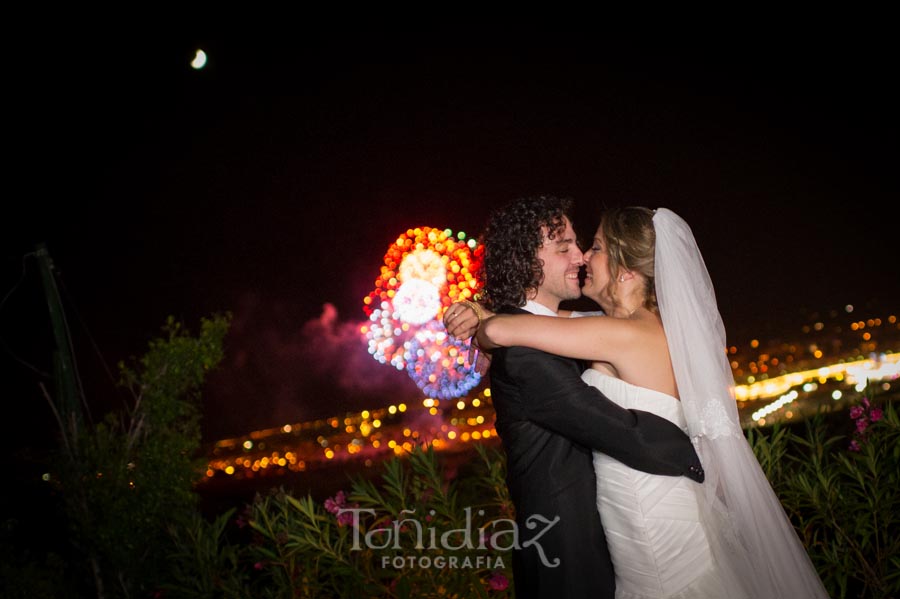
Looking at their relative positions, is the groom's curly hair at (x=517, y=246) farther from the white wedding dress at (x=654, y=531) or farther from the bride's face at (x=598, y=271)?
the white wedding dress at (x=654, y=531)

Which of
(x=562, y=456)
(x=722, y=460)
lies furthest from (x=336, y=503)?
(x=722, y=460)

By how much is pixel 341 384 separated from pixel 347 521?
33.1m

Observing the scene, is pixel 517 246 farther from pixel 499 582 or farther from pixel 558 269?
pixel 499 582

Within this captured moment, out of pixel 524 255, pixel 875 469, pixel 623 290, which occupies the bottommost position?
pixel 875 469

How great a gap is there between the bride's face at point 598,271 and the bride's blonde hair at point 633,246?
0.02 meters

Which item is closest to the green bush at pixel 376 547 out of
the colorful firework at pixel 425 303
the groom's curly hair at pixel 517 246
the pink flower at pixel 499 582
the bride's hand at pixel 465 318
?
the pink flower at pixel 499 582

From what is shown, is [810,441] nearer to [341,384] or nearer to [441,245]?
[441,245]

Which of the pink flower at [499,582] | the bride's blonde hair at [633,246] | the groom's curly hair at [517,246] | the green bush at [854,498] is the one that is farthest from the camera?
the green bush at [854,498]

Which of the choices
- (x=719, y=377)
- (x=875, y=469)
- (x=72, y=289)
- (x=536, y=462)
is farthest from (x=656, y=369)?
(x=72, y=289)

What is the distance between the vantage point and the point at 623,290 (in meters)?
3.20

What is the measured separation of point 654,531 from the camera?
280 centimetres

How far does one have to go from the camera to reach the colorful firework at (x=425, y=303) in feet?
39.4

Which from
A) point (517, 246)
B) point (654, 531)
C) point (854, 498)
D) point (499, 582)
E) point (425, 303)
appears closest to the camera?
point (654, 531)

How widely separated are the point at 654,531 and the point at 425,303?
964 cm
